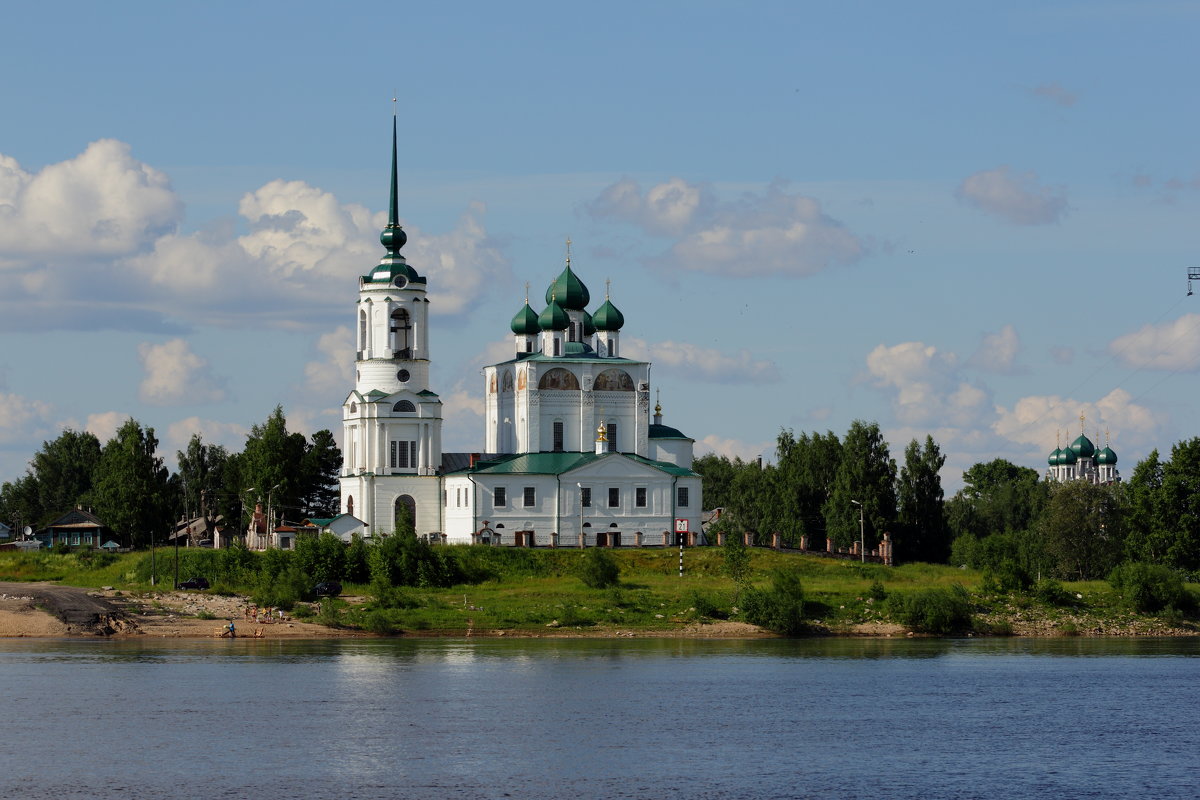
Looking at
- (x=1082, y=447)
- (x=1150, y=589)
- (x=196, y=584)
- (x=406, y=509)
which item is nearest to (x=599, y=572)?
(x=406, y=509)

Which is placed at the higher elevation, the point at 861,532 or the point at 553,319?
the point at 553,319

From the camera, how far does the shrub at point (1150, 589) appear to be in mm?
78312

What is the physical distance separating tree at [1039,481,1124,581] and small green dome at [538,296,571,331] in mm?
25468

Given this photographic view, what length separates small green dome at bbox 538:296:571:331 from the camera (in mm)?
92500

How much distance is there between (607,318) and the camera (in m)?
94.7

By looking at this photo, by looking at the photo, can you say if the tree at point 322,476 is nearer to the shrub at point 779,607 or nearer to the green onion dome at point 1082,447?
the shrub at point 779,607

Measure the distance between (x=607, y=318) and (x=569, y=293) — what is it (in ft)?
7.45

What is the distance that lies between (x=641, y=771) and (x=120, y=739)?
13133mm

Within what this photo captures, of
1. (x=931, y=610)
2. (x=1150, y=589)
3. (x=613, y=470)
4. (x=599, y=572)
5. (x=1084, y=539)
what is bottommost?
Result: (x=931, y=610)

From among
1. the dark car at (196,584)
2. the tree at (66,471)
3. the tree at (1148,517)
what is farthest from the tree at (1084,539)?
the tree at (66,471)

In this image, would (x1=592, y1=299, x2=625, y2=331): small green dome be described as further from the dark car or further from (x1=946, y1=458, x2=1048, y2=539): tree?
(x1=946, y1=458, x2=1048, y2=539): tree

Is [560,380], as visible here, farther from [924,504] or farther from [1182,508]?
[1182,508]

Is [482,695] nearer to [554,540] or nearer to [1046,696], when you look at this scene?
[1046,696]

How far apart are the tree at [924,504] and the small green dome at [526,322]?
65.3 feet
